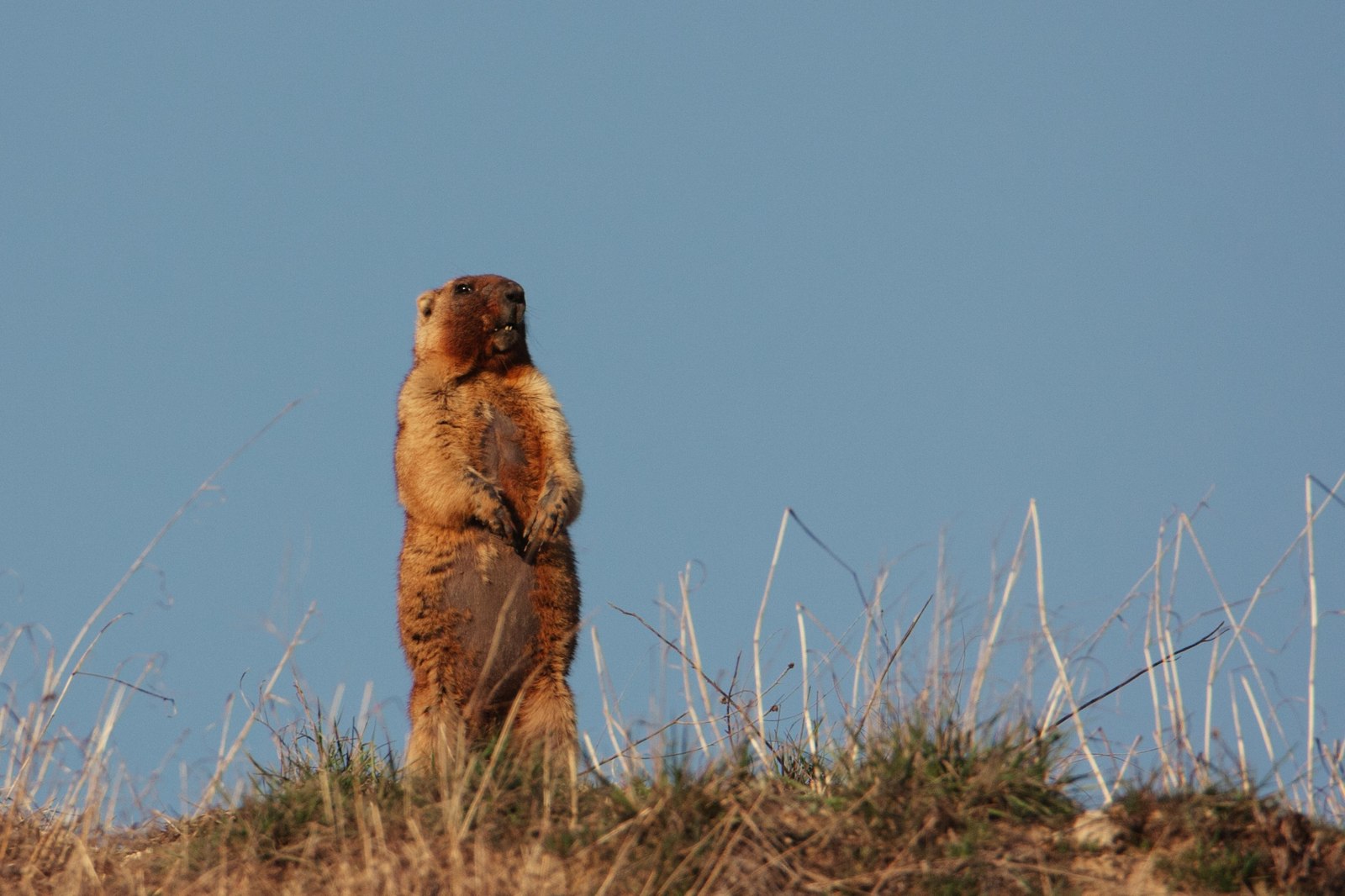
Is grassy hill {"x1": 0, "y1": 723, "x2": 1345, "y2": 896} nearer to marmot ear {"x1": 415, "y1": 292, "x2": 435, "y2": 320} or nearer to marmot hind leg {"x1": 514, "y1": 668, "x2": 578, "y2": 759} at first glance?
marmot hind leg {"x1": 514, "y1": 668, "x2": 578, "y2": 759}

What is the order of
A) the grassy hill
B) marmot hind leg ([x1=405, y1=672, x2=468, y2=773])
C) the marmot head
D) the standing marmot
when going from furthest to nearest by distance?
the marmot head, the standing marmot, marmot hind leg ([x1=405, y1=672, x2=468, y2=773]), the grassy hill

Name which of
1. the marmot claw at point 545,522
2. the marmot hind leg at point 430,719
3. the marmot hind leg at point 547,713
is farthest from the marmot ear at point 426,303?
the marmot hind leg at point 547,713

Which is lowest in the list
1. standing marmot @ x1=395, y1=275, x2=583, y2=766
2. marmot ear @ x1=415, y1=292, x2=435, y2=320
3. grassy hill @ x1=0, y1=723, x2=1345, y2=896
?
grassy hill @ x1=0, y1=723, x2=1345, y2=896

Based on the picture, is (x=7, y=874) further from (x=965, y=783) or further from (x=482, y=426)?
(x=965, y=783)

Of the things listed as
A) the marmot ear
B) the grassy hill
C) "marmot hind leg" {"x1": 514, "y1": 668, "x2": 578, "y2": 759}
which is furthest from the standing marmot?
the grassy hill

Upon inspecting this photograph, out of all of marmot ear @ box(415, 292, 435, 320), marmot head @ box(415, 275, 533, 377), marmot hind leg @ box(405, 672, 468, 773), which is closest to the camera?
marmot hind leg @ box(405, 672, 468, 773)

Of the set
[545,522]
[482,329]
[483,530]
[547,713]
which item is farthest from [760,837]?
[482,329]

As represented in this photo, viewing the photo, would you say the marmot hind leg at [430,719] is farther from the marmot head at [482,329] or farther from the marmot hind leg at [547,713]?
the marmot head at [482,329]

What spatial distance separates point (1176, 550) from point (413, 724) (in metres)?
3.43

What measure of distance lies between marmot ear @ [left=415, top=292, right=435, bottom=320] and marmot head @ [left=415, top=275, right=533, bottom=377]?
25cm

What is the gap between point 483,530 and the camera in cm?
709

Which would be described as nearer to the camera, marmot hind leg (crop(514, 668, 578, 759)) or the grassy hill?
the grassy hill

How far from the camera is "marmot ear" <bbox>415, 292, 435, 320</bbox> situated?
7957mm

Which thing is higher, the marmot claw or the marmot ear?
the marmot ear
